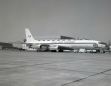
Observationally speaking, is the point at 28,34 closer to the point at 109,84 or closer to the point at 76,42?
the point at 76,42

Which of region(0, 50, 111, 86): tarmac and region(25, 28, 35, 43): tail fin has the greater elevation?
region(25, 28, 35, 43): tail fin

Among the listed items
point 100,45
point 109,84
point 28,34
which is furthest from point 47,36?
point 109,84

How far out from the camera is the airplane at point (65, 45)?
31.6 meters

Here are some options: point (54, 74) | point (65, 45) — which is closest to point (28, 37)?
point (65, 45)

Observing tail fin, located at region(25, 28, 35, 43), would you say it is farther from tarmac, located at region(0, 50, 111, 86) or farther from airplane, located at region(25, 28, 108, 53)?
tarmac, located at region(0, 50, 111, 86)

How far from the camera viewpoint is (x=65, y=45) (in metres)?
34.3

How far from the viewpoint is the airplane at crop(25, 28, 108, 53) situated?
3161cm

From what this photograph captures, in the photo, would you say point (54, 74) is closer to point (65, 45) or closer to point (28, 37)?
point (65, 45)

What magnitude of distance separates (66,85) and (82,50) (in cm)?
3156

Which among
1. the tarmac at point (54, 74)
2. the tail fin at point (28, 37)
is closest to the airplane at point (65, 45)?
the tail fin at point (28, 37)

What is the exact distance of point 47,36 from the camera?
4662 cm

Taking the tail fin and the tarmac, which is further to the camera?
the tail fin

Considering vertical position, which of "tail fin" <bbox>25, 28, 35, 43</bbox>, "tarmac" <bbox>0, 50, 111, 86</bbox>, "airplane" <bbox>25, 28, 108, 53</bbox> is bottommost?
"tarmac" <bbox>0, 50, 111, 86</bbox>

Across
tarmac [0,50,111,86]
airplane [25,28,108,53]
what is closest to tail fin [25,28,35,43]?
airplane [25,28,108,53]
